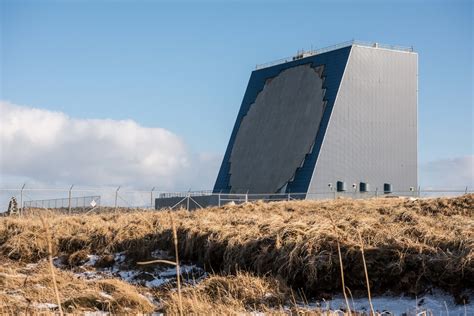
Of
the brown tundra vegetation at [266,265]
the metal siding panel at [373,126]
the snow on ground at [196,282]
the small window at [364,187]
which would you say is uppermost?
the metal siding panel at [373,126]

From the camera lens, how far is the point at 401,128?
43156mm

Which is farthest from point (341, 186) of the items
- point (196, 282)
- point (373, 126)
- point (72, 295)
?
point (72, 295)

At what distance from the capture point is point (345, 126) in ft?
136

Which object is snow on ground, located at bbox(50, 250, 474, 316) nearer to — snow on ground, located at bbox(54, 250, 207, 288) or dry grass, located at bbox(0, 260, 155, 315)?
snow on ground, located at bbox(54, 250, 207, 288)

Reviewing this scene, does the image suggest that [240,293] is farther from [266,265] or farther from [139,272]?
[139,272]

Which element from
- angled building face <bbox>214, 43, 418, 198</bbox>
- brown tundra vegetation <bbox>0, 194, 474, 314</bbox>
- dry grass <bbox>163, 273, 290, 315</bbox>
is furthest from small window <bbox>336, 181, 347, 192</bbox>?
dry grass <bbox>163, 273, 290, 315</bbox>

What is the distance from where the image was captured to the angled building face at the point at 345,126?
135 ft

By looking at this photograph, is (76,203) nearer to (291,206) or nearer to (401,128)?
(291,206)

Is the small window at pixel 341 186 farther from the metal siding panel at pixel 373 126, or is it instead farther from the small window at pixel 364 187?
the small window at pixel 364 187

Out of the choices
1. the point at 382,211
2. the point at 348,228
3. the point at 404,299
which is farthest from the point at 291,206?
the point at 404,299

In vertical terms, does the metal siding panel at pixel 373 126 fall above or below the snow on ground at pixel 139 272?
above

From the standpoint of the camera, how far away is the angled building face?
4116 cm

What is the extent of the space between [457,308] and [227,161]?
40934 mm

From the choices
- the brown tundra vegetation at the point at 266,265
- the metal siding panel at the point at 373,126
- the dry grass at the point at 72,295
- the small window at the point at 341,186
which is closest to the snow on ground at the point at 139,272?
the brown tundra vegetation at the point at 266,265
